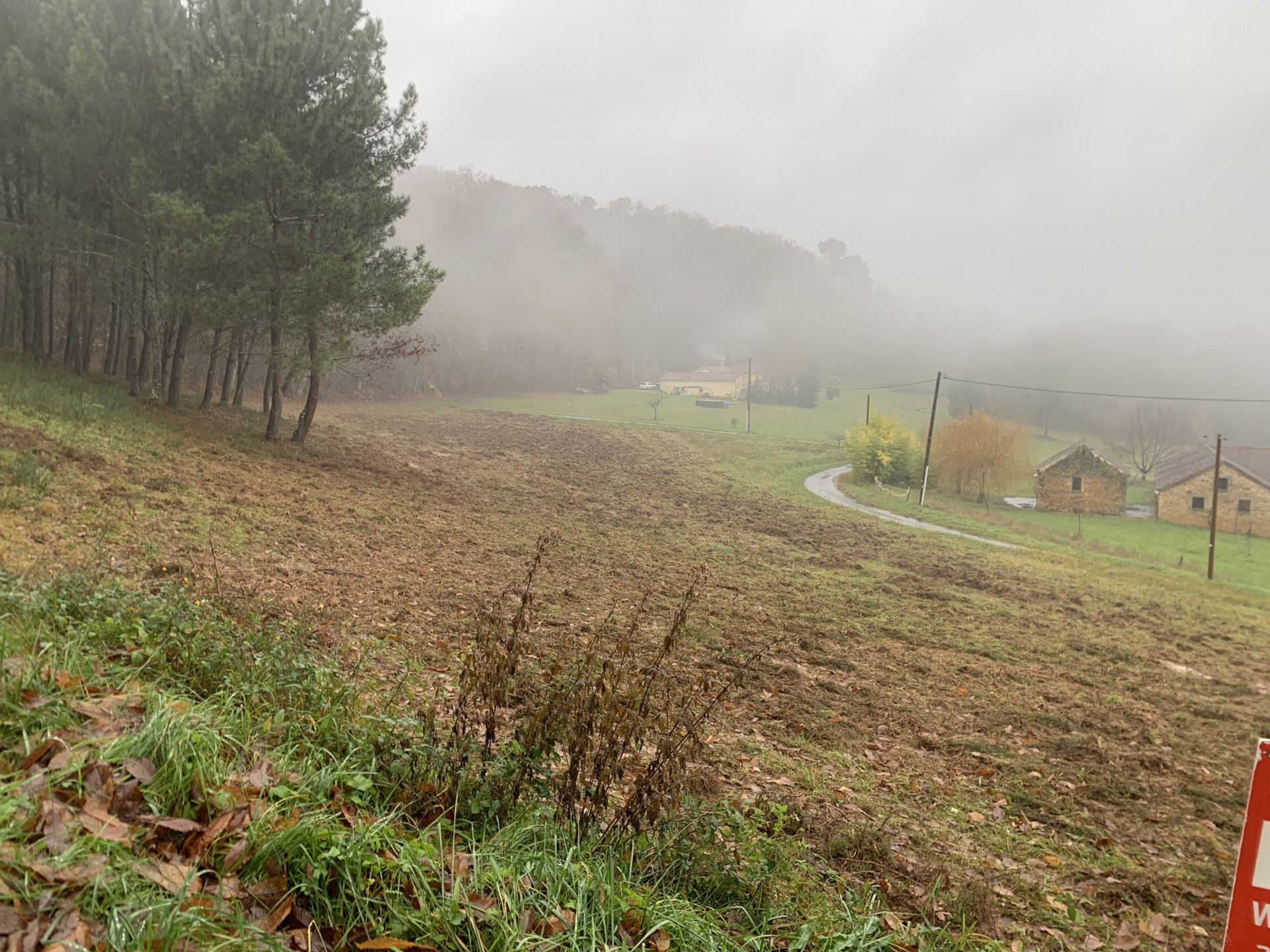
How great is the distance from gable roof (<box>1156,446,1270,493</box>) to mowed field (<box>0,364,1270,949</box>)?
2679 cm

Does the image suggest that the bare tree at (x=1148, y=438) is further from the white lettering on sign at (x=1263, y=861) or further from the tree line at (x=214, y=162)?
the white lettering on sign at (x=1263, y=861)

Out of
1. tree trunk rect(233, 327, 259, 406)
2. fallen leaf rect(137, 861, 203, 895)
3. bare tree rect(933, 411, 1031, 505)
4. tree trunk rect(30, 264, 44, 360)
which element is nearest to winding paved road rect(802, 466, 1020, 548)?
bare tree rect(933, 411, 1031, 505)

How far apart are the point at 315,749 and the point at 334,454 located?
1925 centimetres

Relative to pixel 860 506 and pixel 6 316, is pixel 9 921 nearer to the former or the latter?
pixel 6 316

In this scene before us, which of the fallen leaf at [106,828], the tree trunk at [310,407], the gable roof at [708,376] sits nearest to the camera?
the fallen leaf at [106,828]

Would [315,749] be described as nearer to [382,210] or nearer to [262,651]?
[262,651]

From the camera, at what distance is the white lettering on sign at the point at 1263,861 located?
2.49 meters

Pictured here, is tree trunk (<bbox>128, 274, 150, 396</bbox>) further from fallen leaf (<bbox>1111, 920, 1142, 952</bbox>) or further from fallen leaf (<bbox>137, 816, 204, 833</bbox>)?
fallen leaf (<bbox>1111, 920, 1142, 952</bbox>)

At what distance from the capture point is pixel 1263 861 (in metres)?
2.50

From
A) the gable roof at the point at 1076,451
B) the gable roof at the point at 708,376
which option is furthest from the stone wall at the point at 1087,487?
the gable roof at the point at 708,376

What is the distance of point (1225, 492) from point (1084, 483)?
25.4ft

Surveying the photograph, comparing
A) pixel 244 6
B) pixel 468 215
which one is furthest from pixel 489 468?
pixel 468 215

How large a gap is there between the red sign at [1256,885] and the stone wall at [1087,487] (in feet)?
167

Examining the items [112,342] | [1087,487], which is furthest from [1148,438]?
[112,342]
